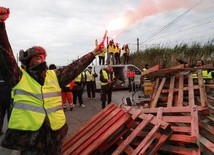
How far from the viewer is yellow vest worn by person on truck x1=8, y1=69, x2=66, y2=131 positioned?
11.4 feet

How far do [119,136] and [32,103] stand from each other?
2.50 metres

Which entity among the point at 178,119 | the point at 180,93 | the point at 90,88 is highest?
the point at 180,93

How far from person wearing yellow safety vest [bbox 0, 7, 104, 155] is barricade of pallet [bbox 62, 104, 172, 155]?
1770 mm

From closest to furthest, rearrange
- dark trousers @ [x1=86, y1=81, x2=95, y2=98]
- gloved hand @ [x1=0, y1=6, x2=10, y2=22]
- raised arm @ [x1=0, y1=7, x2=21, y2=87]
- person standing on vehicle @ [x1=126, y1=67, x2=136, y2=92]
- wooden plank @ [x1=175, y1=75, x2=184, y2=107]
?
gloved hand @ [x1=0, y1=6, x2=10, y2=22] → raised arm @ [x1=0, y1=7, x2=21, y2=87] → wooden plank @ [x1=175, y1=75, x2=184, y2=107] → dark trousers @ [x1=86, y1=81, x2=95, y2=98] → person standing on vehicle @ [x1=126, y1=67, x2=136, y2=92]

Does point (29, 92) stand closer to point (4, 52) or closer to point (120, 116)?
point (4, 52)

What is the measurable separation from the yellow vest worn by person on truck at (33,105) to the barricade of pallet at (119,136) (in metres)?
1.81

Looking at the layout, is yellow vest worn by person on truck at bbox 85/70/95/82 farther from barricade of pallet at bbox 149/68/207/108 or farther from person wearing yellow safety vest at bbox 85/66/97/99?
barricade of pallet at bbox 149/68/207/108

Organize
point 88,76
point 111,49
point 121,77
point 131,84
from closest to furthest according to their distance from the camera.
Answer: point 88,76 → point 131,84 → point 121,77 → point 111,49

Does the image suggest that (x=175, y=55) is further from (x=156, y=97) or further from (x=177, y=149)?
(x=177, y=149)

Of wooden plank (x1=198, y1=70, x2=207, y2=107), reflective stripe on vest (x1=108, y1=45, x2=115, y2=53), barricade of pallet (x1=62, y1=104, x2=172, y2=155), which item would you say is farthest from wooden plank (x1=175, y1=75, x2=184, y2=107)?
reflective stripe on vest (x1=108, y1=45, x2=115, y2=53)

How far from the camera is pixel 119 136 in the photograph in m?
5.71

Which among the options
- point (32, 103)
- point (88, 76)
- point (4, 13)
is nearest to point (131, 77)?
point (88, 76)

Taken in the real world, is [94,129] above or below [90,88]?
above

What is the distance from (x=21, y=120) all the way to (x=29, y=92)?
1.02ft
